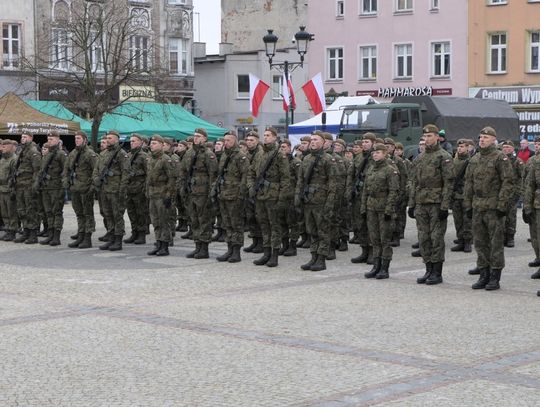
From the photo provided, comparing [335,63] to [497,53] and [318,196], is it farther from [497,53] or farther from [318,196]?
[318,196]

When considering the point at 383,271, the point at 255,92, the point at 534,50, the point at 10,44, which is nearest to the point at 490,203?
the point at 383,271

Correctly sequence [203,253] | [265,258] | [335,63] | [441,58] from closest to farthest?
[265,258]
[203,253]
[441,58]
[335,63]

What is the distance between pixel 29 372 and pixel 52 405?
113cm

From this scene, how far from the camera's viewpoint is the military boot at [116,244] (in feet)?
60.5

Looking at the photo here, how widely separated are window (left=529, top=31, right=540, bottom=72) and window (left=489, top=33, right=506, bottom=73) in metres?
1.31

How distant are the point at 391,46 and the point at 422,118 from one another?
78.6ft

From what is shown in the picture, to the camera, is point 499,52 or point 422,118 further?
point 499,52

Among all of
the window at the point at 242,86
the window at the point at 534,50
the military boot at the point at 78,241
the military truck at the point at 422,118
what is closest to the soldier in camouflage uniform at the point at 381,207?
the military boot at the point at 78,241

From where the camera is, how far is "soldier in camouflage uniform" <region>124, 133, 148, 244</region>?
750 inches

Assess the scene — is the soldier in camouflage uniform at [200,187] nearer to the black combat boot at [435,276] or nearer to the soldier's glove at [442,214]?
the black combat boot at [435,276]

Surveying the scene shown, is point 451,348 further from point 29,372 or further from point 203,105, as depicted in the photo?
point 203,105

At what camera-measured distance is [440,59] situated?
5538 cm

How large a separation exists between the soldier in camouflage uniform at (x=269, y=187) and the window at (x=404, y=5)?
4135cm

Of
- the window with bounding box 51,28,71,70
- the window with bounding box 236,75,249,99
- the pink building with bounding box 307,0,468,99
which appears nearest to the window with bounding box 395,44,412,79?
the pink building with bounding box 307,0,468,99
